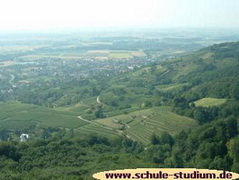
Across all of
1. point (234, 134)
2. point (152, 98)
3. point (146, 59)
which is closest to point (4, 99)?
point (152, 98)

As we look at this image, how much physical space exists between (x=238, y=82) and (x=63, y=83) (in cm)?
4313


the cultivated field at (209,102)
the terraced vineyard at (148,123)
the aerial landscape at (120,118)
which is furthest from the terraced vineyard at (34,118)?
the cultivated field at (209,102)

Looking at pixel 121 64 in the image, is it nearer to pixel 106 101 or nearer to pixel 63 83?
pixel 63 83

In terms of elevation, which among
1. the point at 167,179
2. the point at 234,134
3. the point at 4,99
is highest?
the point at 167,179

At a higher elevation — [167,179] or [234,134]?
[167,179]

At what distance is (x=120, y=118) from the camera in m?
56.6

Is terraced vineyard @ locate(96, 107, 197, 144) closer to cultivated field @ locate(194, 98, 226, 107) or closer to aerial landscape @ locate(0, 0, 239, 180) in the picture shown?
aerial landscape @ locate(0, 0, 239, 180)

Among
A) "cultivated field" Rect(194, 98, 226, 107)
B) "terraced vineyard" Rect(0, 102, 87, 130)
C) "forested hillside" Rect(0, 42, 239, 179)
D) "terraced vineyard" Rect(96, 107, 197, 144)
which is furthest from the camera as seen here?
"cultivated field" Rect(194, 98, 226, 107)

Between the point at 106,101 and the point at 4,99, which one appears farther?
the point at 4,99

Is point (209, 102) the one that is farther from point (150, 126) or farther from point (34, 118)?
point (34, 118)

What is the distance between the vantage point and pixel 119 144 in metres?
43.4

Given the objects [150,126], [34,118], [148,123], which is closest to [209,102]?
[148,123]

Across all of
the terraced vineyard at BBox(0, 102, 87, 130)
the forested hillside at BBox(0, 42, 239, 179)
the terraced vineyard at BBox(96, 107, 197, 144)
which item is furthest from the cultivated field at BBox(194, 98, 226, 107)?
the terraced vineyard at BBox(0, 102, 87, 130)

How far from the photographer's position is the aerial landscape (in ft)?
106
